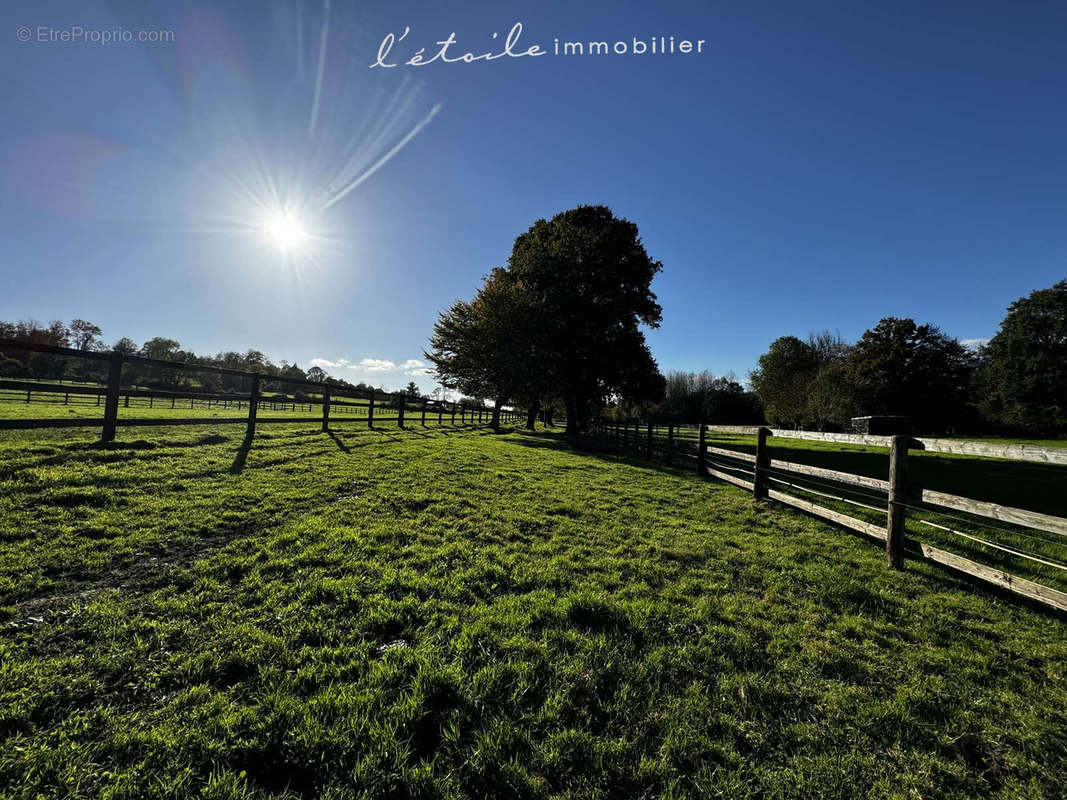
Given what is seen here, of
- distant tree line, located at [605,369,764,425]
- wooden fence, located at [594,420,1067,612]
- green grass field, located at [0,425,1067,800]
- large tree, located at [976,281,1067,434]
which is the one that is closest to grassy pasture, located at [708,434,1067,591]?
wooden fence, located at [594,420,1067,612]

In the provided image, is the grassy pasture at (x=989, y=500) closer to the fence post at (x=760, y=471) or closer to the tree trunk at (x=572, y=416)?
the fence post at (x=760, y=471)

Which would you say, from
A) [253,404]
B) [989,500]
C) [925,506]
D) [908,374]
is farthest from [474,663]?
[908,374]

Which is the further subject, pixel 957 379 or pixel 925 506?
pixel 957 379

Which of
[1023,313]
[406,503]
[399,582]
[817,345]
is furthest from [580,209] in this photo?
[817,345]

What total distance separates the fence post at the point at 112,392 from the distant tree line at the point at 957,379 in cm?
5157

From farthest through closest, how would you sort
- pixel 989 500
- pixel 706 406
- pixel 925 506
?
pixel 706 406
pixel 989 500
pixel 925 506

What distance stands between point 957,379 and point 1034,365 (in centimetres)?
531

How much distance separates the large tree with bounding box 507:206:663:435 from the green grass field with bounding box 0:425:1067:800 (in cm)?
2063

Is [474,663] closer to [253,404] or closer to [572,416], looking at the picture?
[253,404]

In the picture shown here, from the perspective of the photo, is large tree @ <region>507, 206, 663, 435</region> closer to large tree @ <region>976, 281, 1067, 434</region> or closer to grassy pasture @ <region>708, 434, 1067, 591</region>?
grassy pasture @ <region>708, 434, 1067, 591</region>

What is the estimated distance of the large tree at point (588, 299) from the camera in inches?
993

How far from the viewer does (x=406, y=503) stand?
21.2 ft

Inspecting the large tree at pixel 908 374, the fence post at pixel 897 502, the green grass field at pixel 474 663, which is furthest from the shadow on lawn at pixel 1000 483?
the large tree at pixel 908 374

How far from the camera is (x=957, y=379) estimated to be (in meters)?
41.3
